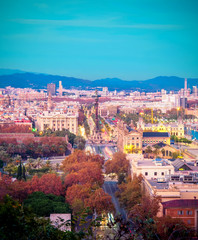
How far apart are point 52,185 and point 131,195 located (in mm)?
3579

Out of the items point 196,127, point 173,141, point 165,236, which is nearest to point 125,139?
point 173,141

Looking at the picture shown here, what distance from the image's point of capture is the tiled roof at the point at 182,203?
587 inches

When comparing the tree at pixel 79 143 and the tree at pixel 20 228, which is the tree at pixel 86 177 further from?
the tree at pixel 79 143

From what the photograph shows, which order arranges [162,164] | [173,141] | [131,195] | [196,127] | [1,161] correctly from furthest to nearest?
1. [196,127]
2. [173,141]
3. [1,161]
4. [162,164]
5. [131,195]

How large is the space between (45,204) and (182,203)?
16.7 ft

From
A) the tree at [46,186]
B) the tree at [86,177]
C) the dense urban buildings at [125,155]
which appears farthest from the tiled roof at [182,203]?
the tree at [46,186]

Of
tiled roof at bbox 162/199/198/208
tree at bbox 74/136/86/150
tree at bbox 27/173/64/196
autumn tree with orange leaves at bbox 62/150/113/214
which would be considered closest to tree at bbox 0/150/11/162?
autumn tree with orange leaves at bbox 62/150/113/214

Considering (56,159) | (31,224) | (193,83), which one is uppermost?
(193,83)

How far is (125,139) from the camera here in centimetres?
3297

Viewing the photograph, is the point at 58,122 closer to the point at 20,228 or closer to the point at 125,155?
the point at 125,155

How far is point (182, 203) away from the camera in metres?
15.0

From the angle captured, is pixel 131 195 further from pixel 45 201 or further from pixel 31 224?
pixel 31 224

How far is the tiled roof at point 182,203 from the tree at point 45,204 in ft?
12.3

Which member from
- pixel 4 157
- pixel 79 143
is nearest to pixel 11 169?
pixel 4 157
